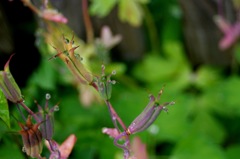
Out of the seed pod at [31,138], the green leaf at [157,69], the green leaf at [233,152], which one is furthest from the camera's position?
the green leaf at [157,69]

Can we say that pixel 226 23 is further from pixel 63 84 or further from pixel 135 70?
pixel 63 84

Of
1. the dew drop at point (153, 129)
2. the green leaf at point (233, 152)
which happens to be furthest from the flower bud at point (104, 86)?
the green leaf at point (233, 152)

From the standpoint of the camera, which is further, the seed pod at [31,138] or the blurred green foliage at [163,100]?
the blurred green foliage at [163,100]

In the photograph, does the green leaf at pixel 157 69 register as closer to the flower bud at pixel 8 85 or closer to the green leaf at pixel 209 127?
the green leaf at pixel 209 127

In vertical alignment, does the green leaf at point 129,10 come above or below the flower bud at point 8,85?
below

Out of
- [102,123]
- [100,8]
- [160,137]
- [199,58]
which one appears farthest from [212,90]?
[100,8]

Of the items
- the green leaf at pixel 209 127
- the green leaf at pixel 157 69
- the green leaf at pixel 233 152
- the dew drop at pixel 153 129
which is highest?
the green leaf at pixel 157 69

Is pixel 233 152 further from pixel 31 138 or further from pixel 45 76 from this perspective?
pixel 31 138

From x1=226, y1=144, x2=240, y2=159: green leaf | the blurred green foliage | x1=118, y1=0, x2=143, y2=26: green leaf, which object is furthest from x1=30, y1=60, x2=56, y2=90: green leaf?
x1=226, y1=144, x2=240, y2=159: green leaf
